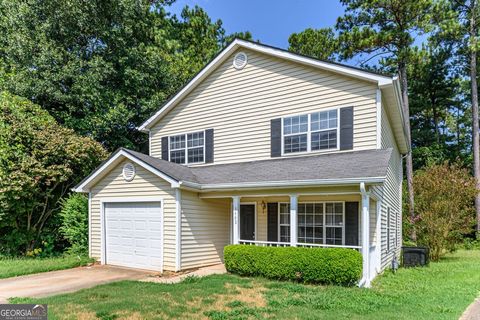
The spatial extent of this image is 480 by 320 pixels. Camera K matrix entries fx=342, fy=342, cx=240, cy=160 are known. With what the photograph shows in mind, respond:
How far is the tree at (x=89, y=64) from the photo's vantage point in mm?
17000

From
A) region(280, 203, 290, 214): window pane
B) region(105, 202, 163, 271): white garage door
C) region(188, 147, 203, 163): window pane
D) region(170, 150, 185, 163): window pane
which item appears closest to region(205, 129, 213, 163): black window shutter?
region(188, 147, 203, 163): window pane

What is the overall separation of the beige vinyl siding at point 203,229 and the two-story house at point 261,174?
0.03 meters

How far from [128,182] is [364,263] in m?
7.42

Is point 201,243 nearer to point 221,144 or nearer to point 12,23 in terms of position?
point 221,144

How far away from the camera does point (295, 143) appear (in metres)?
11.5

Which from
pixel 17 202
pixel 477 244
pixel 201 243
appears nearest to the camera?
pixel 201 243

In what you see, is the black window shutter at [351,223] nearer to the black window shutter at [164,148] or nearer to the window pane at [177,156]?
the window pane at [177,156]

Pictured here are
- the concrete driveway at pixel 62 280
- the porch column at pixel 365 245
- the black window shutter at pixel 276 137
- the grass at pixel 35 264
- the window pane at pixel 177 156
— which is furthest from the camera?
the window pane at pixel 177 156

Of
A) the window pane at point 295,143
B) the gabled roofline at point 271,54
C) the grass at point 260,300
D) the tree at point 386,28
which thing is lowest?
the grass at point 260,300

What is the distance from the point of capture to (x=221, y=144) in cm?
1296

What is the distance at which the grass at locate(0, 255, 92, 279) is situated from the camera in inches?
388

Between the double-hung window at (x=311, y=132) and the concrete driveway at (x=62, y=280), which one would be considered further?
the double-hung window at (x=311, y=132)

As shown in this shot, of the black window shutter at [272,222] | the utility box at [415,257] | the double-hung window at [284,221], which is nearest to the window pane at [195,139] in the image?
the black window shutter at [272,222]

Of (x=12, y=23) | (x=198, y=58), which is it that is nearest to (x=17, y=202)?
(x=12, y=23)
